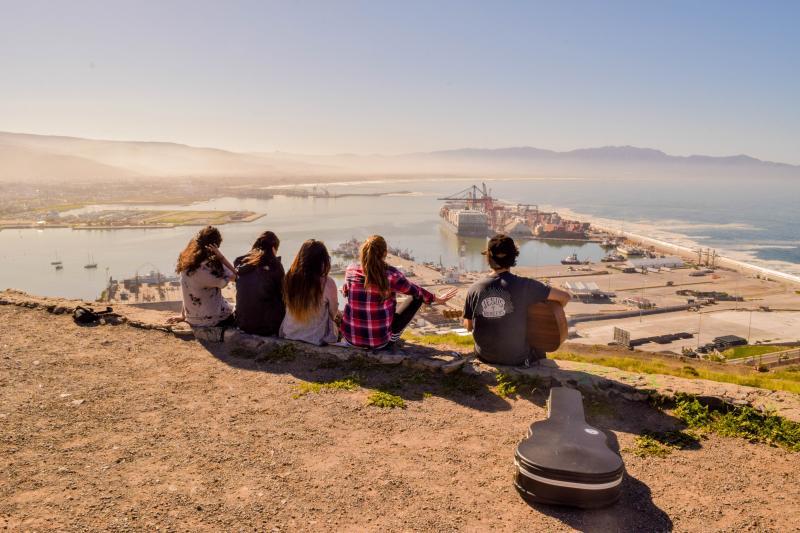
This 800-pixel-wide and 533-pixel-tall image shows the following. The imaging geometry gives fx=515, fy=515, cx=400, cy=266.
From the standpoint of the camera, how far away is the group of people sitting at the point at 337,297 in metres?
4.55

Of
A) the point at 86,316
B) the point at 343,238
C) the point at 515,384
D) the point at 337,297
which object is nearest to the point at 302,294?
the point at 337,297

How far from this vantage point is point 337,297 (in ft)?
16.9

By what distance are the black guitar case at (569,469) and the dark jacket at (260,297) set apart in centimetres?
339

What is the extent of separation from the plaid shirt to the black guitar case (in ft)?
6.79

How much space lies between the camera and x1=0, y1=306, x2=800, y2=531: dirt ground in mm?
2893

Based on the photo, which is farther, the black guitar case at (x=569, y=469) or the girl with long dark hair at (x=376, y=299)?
the girl with long dark hair at (x=376, y=299)

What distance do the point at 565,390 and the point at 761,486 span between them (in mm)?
1254

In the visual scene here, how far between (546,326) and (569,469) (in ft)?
6.08

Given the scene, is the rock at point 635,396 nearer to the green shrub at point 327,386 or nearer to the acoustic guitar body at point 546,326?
the acoustic guitar body at point 546,326

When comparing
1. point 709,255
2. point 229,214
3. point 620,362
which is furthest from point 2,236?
point 709,255

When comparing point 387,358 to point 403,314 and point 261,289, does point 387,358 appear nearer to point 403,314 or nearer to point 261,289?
point 403,314

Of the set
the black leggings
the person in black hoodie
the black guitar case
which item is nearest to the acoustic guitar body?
the black leggings

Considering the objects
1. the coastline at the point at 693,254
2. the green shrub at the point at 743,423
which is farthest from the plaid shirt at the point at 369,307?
the coastline at the point at 693,254

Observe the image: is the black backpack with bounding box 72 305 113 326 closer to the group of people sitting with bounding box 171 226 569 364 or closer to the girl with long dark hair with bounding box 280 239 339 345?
the group of people sitting with bounding box 171 226 569 364
